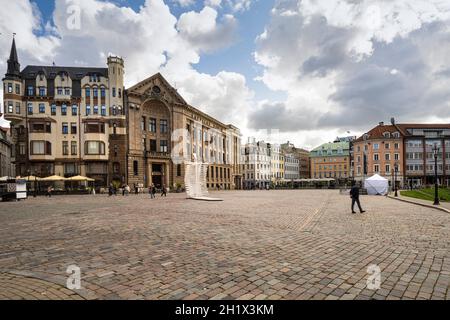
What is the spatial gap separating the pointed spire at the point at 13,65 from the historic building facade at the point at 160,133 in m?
19.4

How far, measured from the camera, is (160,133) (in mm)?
60688

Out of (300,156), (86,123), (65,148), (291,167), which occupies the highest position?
(86,123)

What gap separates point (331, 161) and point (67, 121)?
304ft

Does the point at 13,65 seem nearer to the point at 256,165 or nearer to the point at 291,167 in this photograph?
the point at 256,165

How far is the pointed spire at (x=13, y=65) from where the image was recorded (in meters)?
50.9

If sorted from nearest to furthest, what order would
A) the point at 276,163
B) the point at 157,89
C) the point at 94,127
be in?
the point at 94,127
the point at 157,89
the point at 276,163

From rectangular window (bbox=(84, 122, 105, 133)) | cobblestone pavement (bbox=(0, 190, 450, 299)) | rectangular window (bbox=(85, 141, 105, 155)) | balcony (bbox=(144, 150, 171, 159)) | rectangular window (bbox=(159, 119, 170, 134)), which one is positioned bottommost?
cobblestone pavement (bbox=(0, 190, 450, 299))

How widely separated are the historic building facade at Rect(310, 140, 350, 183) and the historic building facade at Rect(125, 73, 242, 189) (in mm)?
55871

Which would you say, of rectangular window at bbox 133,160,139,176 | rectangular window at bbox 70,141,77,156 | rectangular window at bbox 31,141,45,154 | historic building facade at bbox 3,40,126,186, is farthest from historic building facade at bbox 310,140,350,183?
rectangular window at bbox 31,141,45,154

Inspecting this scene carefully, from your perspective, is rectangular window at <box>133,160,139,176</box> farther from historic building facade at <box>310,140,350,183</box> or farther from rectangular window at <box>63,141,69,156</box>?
historic building facade at <box>310,140,350,183</box>

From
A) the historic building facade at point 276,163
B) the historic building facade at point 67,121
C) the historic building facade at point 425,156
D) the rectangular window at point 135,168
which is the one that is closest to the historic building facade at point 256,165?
the historic building facade at point 276,163

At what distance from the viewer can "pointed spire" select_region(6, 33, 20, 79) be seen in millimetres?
50938

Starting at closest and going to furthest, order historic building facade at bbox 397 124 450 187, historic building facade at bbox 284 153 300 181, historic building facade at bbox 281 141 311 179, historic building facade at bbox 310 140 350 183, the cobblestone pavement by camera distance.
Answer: the cobblestone pavement, historic building facade at bbox 397 124 450 187, historic building facade at bbox 310 140 350 183, historic building facade at bbox 284 153 300 181, historic building facade at bbox 281 141 311 179

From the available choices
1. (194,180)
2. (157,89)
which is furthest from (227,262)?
(157,89)
